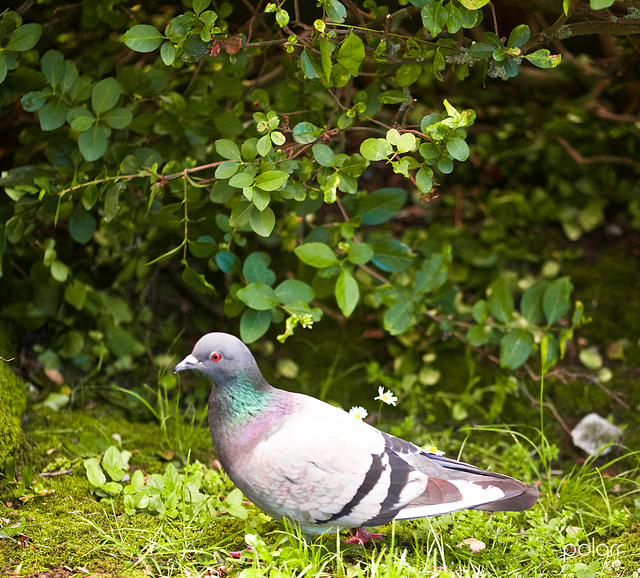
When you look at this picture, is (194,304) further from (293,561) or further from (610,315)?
(610,315)

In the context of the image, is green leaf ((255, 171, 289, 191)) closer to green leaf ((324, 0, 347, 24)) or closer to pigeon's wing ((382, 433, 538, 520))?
green leaf ((324, 0, 347, 24))

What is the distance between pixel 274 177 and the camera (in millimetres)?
2275

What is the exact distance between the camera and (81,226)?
2.84 meters

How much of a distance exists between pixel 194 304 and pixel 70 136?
3.63ft

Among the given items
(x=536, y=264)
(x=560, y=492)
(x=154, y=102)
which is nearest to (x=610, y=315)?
(x=536, y=264)

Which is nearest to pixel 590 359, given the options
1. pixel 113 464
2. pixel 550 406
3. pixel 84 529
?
pixel 550 406

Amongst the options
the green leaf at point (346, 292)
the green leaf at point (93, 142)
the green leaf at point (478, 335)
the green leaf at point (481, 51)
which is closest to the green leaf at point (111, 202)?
the green leaf at point (93, 142)

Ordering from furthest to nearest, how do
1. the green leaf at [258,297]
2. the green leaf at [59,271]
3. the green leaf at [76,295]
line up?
the green leaf at [76,295], the green leaf at [59,271], the green leaf at [258,297]

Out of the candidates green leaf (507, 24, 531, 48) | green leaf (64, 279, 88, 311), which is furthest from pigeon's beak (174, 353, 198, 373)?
green leaf (507, 24, 531, 48)

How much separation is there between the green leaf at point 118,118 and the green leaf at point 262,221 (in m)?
0.65

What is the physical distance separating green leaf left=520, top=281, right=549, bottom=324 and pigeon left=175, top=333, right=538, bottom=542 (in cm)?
104

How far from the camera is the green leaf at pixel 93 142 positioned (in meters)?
2.51

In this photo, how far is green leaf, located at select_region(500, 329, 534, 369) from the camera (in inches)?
119

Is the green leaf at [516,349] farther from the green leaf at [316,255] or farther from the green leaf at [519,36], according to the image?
the green leaf at [519,36]
